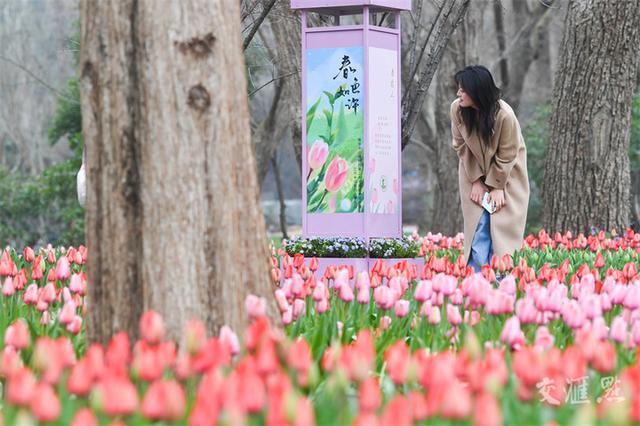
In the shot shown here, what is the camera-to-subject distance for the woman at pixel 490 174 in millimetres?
8078

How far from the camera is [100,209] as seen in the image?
420 centimetres

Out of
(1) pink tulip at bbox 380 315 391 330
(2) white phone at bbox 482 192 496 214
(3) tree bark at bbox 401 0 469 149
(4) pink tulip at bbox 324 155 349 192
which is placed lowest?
(1) pink tulip at bbox 380 315 391 330

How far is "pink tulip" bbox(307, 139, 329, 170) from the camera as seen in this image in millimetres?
8805

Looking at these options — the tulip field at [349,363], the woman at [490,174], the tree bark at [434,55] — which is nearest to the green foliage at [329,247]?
the woman at [490,174]

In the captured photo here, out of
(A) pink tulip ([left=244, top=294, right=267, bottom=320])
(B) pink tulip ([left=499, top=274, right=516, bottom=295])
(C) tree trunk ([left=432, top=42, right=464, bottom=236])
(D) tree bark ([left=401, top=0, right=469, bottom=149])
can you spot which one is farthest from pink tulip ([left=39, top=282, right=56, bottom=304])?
(C) tree trunk ([left=432, top=42, right=464, bottom=236])

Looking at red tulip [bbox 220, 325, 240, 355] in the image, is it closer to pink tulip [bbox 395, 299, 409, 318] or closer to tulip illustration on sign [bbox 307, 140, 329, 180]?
pink tulip [bbox 395, 299, 409, 318]

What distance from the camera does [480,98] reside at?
787 cm

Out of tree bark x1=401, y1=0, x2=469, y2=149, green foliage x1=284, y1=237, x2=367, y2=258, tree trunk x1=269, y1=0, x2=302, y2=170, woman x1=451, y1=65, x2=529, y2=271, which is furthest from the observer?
tree trunk x1=269, y1=0, x2=302, y2=170

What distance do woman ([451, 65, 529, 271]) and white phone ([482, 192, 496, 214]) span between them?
17 millimetres

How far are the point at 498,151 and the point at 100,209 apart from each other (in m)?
4.50

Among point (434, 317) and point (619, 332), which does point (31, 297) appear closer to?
point (434, 317)

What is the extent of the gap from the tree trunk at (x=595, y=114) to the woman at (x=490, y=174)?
3667 millimetres

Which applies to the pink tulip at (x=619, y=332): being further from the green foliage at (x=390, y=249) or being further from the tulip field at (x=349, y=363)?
the green foliage at (x=390, y=249)

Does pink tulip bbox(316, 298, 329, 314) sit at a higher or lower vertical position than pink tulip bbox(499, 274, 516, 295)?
lower
